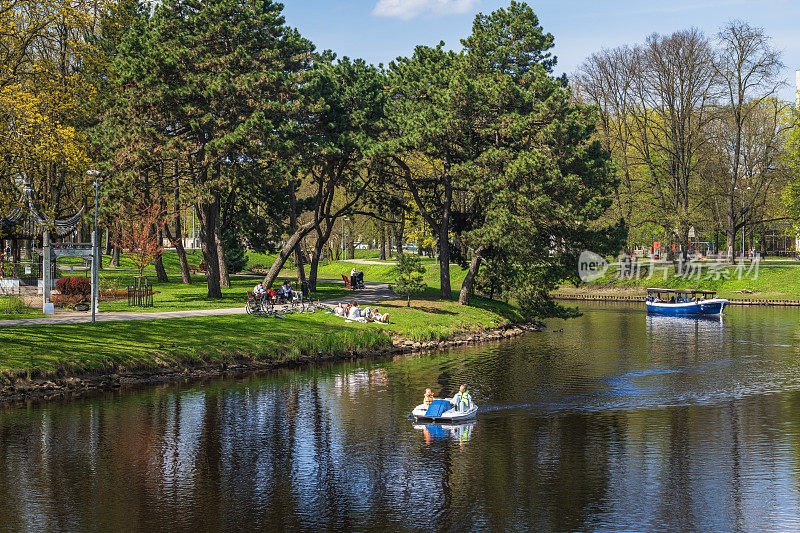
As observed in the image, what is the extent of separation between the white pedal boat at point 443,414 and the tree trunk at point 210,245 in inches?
1181

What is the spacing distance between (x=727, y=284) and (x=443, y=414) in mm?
65580

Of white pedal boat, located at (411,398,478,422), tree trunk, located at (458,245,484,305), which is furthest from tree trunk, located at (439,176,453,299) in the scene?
white pedal boat, located at (411,398,478,422)

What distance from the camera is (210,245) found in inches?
2260

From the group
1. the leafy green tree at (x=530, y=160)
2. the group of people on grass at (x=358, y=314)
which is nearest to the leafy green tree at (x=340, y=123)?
the leafy green tree at (x=530, y=160)

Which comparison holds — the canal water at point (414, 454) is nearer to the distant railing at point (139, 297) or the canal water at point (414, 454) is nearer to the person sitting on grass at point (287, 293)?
the person sitting on grass at point (287, 293)

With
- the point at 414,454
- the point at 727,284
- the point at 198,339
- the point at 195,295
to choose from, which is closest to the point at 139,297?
the point at 195,295

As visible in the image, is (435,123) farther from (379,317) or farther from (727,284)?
(727,284)

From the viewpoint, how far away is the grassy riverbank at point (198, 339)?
3444 centimetres

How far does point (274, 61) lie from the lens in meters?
52.4

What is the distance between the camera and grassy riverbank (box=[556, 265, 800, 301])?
81188 mm

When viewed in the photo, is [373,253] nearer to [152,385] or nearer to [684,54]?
[684,54]

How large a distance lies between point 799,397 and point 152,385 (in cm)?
2939

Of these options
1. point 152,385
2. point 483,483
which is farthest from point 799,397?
point 152,385

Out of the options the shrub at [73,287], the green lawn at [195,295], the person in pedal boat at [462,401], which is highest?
the shrub at [73,287]
